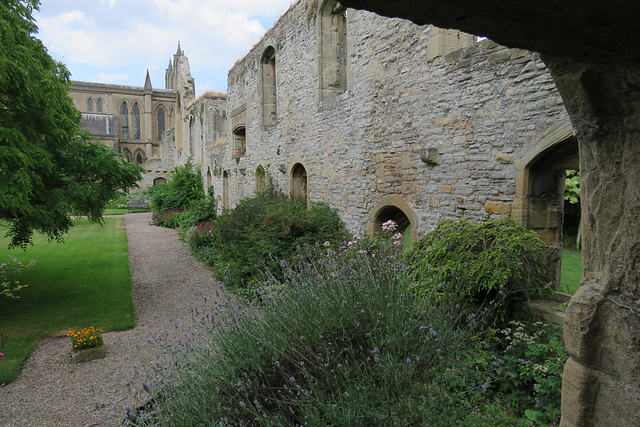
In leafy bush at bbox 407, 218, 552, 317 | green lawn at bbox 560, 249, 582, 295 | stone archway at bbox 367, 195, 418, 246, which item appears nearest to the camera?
leafy bush at bbox 407, 218, 552, 317

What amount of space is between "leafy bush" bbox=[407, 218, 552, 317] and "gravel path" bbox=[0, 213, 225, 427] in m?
2.65

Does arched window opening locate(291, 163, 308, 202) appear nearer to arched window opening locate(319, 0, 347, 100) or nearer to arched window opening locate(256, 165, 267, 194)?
arched window opening locate(256, 165, 267, 194)

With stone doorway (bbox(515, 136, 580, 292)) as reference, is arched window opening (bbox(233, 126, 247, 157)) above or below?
above

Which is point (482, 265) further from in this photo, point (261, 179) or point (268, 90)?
point (268, 90)

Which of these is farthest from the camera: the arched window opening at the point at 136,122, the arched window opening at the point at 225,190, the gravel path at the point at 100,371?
the arched window opening at the point at 136,122

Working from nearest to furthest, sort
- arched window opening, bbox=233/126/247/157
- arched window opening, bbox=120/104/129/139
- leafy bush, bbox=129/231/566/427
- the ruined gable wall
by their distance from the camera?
leafy bush, bbox=129/231/566/427, the ruined gable wall, arched window opening, bbox=233/126/247/157, arched window opening, bbox=120/104/129/139

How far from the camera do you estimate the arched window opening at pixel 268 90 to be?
1214 centimetres

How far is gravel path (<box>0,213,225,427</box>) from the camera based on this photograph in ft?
13.8

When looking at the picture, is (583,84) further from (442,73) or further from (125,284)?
(125,284)

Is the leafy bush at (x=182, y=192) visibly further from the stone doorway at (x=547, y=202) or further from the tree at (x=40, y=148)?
the stone doorway at (x=547, y=202)

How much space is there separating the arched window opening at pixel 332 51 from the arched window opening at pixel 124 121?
42.5 meters

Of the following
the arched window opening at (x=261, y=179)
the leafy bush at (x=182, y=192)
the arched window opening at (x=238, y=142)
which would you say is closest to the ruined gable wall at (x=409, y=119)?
the arched window opening at (x=261, y=179)

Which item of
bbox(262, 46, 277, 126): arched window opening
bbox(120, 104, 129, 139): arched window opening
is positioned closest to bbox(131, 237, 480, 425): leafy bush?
bbox(262, 46, 277, 126): arched window opening

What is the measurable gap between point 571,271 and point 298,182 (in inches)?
293
